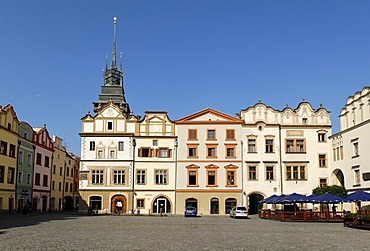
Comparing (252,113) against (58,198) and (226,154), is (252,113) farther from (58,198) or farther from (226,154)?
(58,198)

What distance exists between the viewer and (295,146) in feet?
179

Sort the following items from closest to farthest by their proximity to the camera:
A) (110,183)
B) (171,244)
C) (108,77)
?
(171,244) < (110,183) < (108,77)

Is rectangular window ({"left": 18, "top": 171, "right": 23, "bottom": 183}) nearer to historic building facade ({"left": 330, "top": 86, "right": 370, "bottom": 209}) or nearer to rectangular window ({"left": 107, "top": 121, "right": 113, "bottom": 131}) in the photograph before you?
rectangular window ({"left": 107, "top": 121, "right": 113, "bottom": 131})

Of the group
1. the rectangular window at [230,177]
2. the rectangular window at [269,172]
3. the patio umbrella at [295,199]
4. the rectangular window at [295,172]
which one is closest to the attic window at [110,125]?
the rectangular window at [230,177]

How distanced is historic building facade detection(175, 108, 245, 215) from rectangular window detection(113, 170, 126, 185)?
6.67m

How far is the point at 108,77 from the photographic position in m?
96.6

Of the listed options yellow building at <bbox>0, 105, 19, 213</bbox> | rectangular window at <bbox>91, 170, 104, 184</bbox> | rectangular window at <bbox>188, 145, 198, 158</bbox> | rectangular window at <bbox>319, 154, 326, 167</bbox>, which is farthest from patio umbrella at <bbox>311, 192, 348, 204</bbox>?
yellow building at <bbox>0, 105, 19, 213</bbox>

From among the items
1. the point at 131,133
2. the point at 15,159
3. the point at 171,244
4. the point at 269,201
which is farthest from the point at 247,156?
the point at 171,244

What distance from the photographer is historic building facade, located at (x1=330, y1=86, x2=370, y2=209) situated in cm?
4306

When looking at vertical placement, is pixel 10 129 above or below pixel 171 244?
above

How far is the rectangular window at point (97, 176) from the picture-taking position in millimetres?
54438

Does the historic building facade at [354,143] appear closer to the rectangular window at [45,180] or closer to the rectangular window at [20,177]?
the rectangular window at [20,177]

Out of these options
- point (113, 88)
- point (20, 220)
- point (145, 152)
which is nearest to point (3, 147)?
point (20, 220)

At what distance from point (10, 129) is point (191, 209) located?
2207 centimetres
